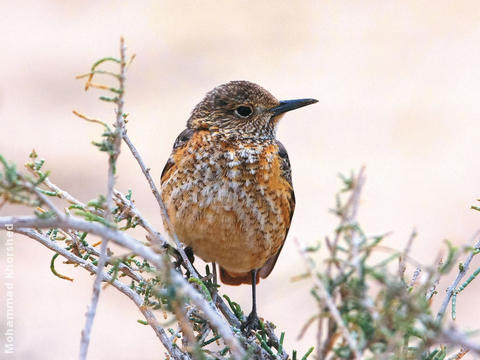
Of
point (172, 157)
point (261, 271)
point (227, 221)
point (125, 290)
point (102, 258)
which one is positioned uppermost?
point (172, 157)

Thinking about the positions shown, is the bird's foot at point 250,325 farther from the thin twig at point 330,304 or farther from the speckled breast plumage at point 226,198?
the thin twig at point 330,304

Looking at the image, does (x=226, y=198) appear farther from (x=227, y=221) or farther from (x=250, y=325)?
(x=250, y=325)

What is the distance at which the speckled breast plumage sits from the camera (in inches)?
160

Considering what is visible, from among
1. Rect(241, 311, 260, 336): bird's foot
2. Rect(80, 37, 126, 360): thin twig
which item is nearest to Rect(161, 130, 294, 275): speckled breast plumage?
Rect(241, 311, 260, 336): bird's foot

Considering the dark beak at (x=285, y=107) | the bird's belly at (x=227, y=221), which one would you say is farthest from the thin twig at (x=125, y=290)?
the dark beak at (x=285, y=107)

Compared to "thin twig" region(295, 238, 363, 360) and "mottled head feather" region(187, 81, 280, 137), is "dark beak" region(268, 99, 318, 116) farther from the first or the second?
"thin twig" region(295, 238, 363, 360)

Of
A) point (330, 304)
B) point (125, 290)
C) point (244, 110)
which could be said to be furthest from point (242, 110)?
point (330, 304)

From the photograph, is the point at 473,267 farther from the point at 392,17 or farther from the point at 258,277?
the point at 392,17

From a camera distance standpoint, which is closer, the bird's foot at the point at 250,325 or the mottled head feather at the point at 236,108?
the bird's foot at the point at 250,325

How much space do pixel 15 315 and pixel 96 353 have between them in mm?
876

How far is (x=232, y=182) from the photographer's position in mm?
4105

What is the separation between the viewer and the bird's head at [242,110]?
14.9 feet

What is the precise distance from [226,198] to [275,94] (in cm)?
791

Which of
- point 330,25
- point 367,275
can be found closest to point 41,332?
point 367,275
